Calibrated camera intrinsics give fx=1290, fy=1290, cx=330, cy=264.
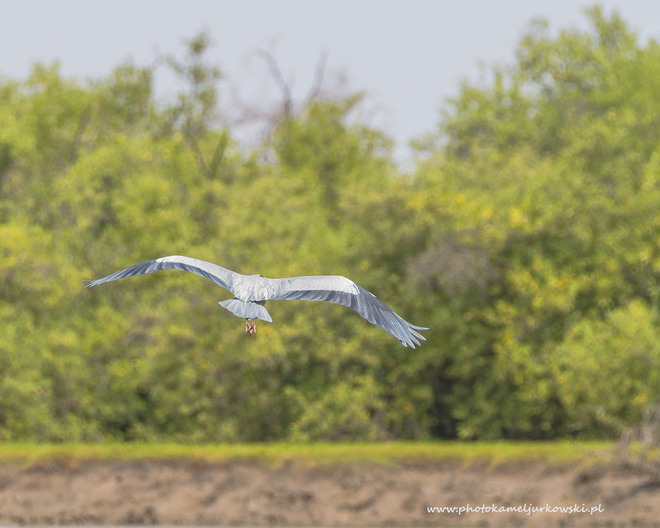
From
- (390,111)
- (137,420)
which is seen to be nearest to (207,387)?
(137,420)

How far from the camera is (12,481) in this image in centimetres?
2156

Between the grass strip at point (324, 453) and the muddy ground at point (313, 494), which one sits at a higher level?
the grass strip at point (324, 453)

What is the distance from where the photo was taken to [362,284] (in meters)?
25.3

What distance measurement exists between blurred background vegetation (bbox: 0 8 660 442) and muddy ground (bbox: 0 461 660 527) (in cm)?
188

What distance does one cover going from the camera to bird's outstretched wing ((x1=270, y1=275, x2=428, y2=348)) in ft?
28.6

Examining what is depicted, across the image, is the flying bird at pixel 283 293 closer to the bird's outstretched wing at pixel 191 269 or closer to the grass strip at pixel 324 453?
the bird's outstretched wing at pixel 191 269

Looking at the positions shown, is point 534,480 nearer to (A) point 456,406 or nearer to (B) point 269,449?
(B) point 269,449

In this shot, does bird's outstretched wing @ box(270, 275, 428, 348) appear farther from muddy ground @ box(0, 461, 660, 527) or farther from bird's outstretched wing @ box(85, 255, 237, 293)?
muddy ground @ box(0, 461, 660, 527)

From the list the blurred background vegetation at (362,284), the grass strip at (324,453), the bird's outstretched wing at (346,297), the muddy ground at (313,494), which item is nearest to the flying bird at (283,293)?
the bird's outstretched wing at (346,297)

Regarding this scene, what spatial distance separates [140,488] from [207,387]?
446 cm

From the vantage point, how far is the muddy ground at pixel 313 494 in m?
18.6

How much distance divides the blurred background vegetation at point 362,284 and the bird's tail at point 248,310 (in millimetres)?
13011

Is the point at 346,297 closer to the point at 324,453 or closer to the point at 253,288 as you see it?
the point at 253,288

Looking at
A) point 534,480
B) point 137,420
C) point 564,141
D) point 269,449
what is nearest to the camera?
point 534,480
